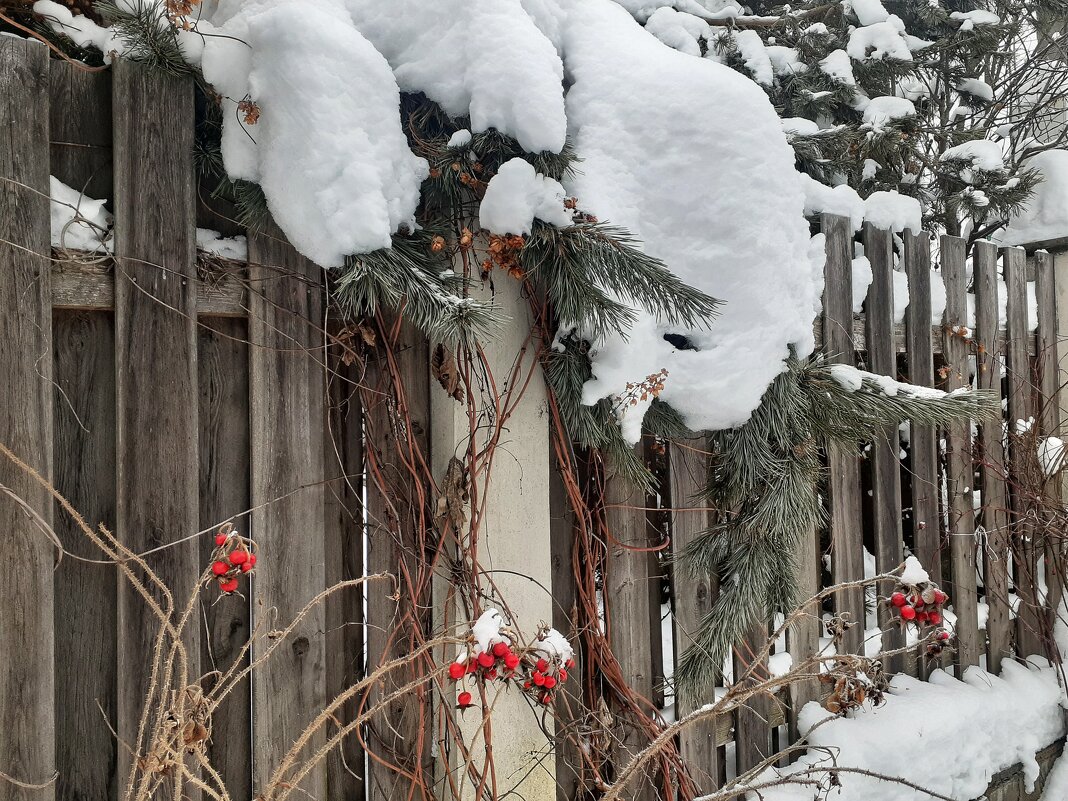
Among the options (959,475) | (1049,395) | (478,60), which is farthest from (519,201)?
(1049,395)

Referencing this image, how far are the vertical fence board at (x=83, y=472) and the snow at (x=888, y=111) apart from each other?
93.5 inches

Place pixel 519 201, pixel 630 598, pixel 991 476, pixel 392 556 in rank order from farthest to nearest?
1. pixel 991 476
2. pixel 630 598
3. pixel 392 556
4. pixel 519 201

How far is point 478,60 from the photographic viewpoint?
1.33 metres

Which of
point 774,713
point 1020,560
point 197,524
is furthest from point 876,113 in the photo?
point 197,524

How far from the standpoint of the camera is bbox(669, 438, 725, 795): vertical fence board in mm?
1787

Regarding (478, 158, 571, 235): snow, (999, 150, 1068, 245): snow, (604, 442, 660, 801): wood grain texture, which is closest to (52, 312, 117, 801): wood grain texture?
(478, 158, 571, 235): snow

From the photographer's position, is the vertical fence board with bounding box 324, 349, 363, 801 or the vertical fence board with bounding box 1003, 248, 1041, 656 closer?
the vertical fence board with bounding box 324, 349, 363, 801

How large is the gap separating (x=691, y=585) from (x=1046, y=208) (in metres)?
2.48

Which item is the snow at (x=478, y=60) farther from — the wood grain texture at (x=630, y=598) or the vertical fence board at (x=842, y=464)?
the vertical fence board at (x=842, y=464)

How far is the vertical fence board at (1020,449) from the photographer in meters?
2.65

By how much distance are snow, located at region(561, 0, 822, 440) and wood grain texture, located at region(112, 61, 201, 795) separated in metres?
0.76

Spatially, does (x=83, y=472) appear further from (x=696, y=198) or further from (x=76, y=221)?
(x=696, y=198)

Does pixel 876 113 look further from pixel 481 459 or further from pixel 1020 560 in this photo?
pixel 481 459

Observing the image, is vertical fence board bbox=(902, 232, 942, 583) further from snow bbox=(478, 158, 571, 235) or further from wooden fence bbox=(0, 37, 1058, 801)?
snow bbox=(478, 158, 571, 235)
